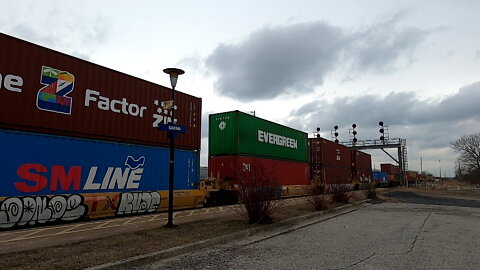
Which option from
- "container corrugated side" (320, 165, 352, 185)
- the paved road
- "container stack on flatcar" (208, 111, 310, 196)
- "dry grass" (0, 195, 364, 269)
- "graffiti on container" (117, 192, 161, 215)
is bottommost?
the paved road

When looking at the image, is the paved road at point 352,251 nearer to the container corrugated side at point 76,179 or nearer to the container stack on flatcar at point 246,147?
the container corrugated side at point 76,179

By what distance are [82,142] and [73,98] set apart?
5.11ft

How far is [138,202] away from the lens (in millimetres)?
12945

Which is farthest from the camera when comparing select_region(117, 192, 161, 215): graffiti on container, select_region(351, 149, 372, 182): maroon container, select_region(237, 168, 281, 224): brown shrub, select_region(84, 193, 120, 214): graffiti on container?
select_region(351, 149, 372, 182): maroon container

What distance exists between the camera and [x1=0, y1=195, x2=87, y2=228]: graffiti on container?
9.32 metres

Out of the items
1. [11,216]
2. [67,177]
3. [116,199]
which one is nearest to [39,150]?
[67,177]

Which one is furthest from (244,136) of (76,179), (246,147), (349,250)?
(349,250)

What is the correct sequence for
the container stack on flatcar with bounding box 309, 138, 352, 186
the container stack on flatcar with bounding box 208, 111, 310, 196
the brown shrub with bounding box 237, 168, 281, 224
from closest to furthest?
the brown shrub with bounding box 237, 168, 281, 224 < the container stack on flatcar with bounding box 208, 111, 310, 196 < the container stack on flatcar with bounding box 309, 138, 352, 186

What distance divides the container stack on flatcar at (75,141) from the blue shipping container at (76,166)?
28 millimetres

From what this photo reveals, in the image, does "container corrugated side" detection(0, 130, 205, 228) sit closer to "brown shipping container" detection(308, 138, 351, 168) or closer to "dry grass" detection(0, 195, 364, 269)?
"dry grass" detection(0, 195, 364, 269)

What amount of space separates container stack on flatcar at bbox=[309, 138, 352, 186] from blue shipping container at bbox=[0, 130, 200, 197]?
51.0 ft

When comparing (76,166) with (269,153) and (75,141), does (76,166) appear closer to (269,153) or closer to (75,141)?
(75,141)

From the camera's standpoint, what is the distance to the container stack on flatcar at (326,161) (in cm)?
2822

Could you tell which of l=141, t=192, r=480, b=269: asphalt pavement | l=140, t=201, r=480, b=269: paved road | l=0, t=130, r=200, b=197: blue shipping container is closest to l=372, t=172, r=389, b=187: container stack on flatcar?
l=141, t=192, r=480, b=269: asphalt pavement
